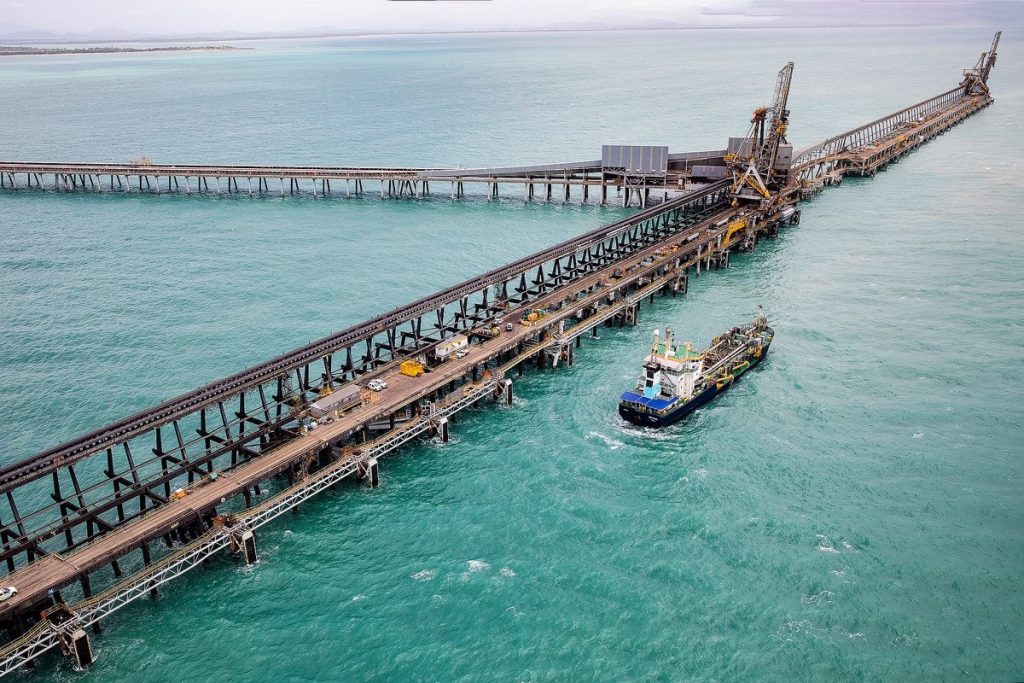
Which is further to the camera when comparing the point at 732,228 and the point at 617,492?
the point at 732,228

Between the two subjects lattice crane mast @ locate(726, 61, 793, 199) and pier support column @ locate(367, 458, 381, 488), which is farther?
lattice crane mast @ locate(726, 61, 793, 199)

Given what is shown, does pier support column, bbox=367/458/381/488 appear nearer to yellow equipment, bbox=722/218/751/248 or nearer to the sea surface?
the sea surface

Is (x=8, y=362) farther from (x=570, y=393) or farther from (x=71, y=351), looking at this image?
(x=570, y=393)

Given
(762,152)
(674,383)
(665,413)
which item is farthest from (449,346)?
(762,152)

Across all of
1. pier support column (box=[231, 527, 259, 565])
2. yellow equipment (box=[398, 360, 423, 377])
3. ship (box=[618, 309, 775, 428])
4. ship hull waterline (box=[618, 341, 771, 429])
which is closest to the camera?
pier support column (box=[231, 527, 259, 565])

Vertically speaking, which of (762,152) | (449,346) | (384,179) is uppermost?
(762,152)

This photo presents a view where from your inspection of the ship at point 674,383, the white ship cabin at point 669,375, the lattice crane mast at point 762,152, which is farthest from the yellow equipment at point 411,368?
the lattice crane mast at point 762,152

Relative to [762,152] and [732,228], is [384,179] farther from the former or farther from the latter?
[762,152]

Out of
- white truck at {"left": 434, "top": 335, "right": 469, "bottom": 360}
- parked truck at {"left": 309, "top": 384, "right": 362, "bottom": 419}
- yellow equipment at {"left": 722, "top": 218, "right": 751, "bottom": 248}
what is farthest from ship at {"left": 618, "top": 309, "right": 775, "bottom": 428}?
yellow equipment at {"left": 722, "top": 218, "right": 751, "bottom": 248}

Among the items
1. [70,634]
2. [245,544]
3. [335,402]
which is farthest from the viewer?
[335,402]
